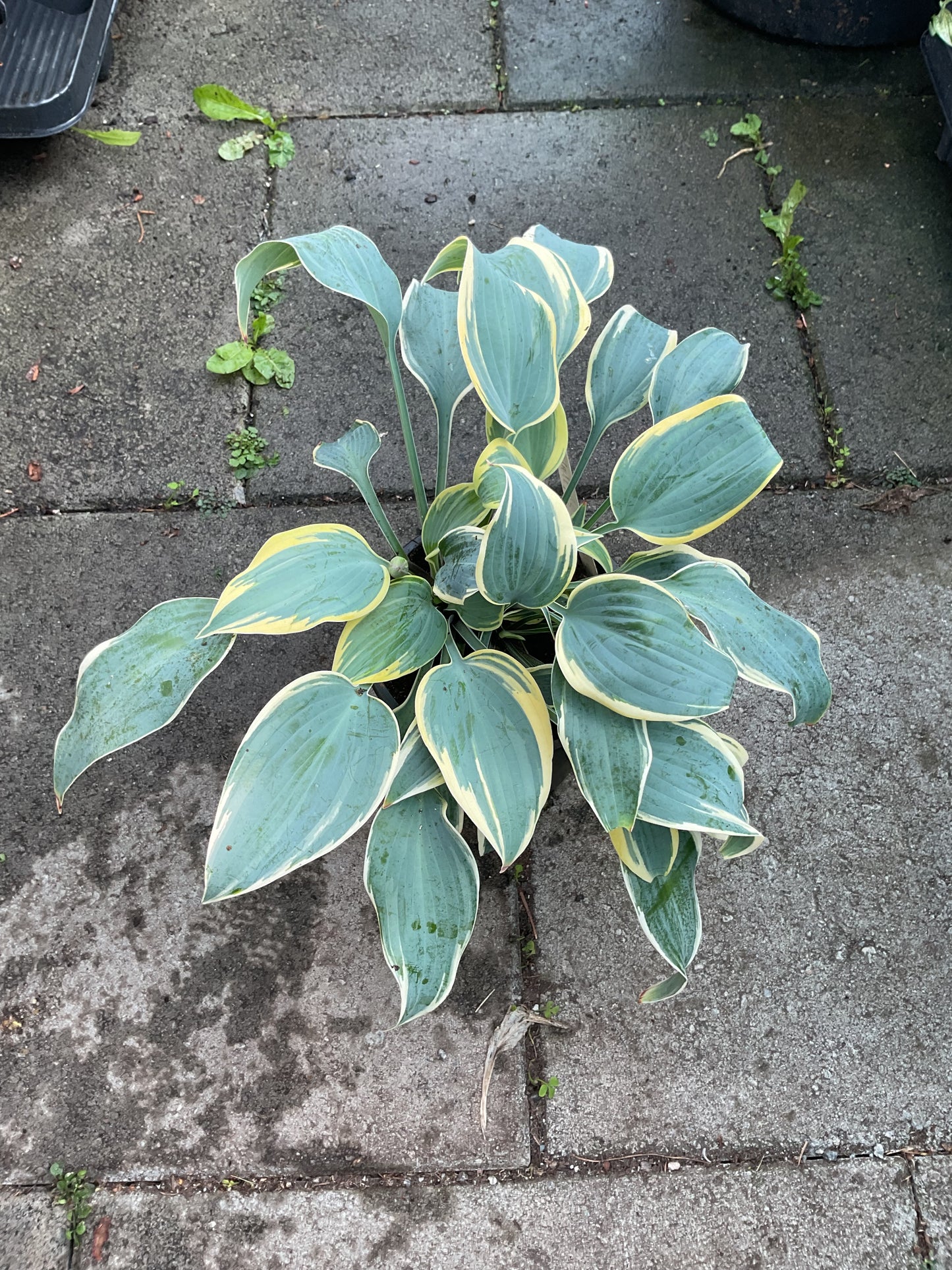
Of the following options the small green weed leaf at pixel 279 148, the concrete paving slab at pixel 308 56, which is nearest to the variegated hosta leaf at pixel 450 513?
A: the small green weed leaf at pixel 279 148

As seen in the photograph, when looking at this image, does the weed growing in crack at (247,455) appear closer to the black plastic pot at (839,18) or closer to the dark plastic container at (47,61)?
the dark plastic container at (47,61)

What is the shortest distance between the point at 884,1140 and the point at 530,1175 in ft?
1.75

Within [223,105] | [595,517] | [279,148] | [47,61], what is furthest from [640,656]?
[47,61]

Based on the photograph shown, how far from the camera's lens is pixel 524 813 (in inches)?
39.3

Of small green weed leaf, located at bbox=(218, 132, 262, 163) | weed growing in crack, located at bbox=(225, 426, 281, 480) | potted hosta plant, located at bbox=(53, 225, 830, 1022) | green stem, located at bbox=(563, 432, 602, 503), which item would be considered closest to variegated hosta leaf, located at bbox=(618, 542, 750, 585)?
potted hosta plant, located at bbox=(53, 225, 830, 1022)

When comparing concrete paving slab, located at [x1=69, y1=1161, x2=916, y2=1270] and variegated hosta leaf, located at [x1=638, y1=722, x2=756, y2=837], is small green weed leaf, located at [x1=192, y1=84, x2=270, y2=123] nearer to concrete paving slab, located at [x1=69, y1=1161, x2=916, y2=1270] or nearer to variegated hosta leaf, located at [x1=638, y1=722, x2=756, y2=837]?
variegated hosta leaf, located at [x1=638, y1=722, x2=756, y2=837]

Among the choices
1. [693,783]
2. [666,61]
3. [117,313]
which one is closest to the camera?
[693,783]

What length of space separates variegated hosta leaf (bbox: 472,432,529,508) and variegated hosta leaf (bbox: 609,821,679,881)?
0.44m

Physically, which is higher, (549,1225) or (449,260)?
(449,260)

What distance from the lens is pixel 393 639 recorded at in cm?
108

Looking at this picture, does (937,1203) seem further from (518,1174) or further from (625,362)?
(625,362)

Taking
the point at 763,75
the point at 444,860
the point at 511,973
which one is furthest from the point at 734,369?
the point at 763,75

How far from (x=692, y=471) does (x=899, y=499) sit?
0.90 meters

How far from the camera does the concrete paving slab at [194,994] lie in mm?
1302
